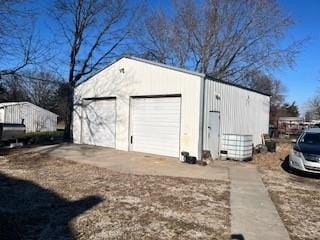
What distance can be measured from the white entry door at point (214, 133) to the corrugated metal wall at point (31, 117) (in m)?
30.1

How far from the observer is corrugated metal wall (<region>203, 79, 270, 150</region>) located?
48.0 ft

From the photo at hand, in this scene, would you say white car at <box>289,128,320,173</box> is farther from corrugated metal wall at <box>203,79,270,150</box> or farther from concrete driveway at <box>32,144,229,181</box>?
corrugated metal wall at <box>203,79,270,150</box>

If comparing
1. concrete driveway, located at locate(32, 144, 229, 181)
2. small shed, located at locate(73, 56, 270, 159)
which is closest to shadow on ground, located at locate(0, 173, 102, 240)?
concrete driveway, located at locate(32, 144, 229, 181)

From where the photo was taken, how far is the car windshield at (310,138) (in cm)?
1293

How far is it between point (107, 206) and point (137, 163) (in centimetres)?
598

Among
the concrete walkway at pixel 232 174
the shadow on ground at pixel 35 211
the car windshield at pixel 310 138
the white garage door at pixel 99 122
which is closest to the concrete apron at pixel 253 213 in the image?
the concrete walkway at pixel 232 174

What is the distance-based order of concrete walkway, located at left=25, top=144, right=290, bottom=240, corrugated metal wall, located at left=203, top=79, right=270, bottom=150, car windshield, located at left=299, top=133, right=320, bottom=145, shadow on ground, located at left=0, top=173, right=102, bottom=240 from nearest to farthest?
1. shadow on ground, located at left=0, top=173, right=102, bottom=240
2. concrete walkway, located at left=25, top=144, right=290, bottom=240
3. car windshield, located at left=299, top=133, right=320, bottom=145
4. corrugated metal wall, located at left=203, top=79, right=270, bottom=150

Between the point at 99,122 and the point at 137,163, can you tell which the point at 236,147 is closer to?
the point at 137,163

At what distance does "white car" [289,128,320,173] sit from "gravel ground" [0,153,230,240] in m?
3.23

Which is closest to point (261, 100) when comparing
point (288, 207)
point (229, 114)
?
point (229, 114)

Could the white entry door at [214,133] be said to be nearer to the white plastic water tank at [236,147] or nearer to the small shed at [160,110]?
the small shed at [160,110]

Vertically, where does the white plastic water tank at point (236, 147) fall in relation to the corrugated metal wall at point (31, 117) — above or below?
below

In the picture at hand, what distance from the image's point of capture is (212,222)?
6539 millimetres

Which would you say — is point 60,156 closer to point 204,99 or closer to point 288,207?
point 204,99
